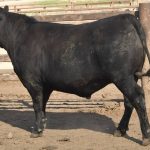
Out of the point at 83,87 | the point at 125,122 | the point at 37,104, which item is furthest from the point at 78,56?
the point at 125,122

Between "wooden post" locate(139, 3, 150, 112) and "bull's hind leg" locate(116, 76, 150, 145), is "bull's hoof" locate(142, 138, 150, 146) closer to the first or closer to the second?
"bull's hind leg" locate(116, 76, 150, 145)

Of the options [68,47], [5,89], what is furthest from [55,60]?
[5,89]

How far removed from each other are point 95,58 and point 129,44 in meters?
0.49

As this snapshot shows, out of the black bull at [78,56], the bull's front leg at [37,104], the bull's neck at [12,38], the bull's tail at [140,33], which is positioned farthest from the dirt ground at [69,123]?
the bull's neck at [12,38]

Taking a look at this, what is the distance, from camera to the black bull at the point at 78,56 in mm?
5465

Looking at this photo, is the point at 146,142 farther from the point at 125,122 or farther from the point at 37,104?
the point at 37,104

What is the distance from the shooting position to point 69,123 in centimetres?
689

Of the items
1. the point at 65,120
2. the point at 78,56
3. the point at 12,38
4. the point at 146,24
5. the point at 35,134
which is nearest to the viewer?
the point at 78,56

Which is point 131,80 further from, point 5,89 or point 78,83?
point 5,89

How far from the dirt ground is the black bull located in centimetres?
24

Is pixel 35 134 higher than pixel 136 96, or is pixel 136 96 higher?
pixel 136 96

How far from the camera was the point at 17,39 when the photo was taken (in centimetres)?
640

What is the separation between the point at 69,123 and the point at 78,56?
4.93 feet

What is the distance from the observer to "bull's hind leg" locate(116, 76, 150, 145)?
5.51 meters
